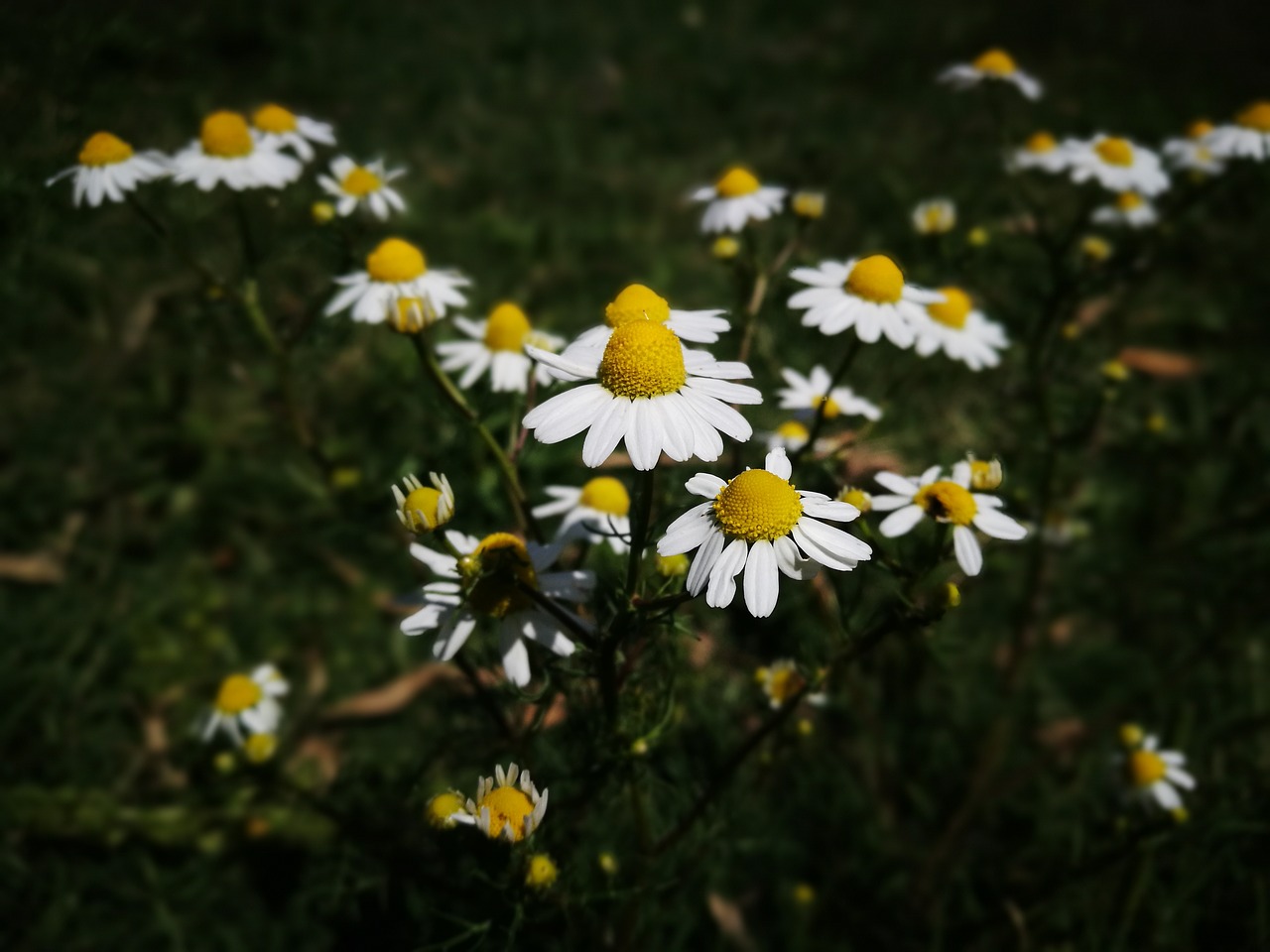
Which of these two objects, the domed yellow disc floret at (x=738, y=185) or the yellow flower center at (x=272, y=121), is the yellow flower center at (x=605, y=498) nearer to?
the domed yellow disc floret at (x=738, y=185)

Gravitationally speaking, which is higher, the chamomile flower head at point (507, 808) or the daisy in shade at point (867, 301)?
the daisy in shade at point (867, 301)

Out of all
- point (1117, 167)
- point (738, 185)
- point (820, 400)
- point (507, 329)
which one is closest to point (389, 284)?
point (507, 329)

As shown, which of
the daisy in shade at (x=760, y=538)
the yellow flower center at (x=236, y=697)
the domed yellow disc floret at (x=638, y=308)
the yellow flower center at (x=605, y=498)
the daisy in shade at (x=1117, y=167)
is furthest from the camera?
the daisy in shade at (x=1117, y=167)

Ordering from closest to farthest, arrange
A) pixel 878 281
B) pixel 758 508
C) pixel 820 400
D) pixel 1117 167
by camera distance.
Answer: pixel 758 508 → pixel 878 281 → pixel 820 400 → pixel 1117 167

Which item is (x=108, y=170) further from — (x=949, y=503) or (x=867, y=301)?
(x=949, y=503)

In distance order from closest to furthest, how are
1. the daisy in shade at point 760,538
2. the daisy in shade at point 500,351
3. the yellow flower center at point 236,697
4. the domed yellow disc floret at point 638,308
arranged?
1. the daisy in shade at point 760,538
2. the domed yellow disc floret at point 638,308
3. the daisy in shade at point 500,351
4. the yellow flower center at point 236,697

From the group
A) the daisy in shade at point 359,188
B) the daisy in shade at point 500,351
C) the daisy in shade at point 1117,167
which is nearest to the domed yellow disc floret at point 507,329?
the daisy in shade at point 500,351
